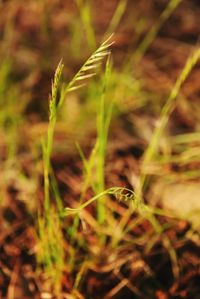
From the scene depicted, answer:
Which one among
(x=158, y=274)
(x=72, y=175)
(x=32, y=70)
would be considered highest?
(x=32, y=70)

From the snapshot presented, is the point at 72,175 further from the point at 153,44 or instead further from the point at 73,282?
the point at 153,44

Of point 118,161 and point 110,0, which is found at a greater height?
point 110,0

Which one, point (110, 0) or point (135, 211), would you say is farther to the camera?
point (110, 0)

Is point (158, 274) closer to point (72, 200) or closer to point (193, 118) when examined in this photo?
point (72, 200)

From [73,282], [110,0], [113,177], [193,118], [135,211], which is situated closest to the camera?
[73,282]

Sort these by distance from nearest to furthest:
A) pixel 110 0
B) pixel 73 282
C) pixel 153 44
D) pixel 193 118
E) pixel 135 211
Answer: pixel 73 282 < pixel 135 211 < pixel 193 118 < pixel 153 44 < pixel 110 0

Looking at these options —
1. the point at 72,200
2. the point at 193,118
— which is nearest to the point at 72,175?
the point at 72,200
